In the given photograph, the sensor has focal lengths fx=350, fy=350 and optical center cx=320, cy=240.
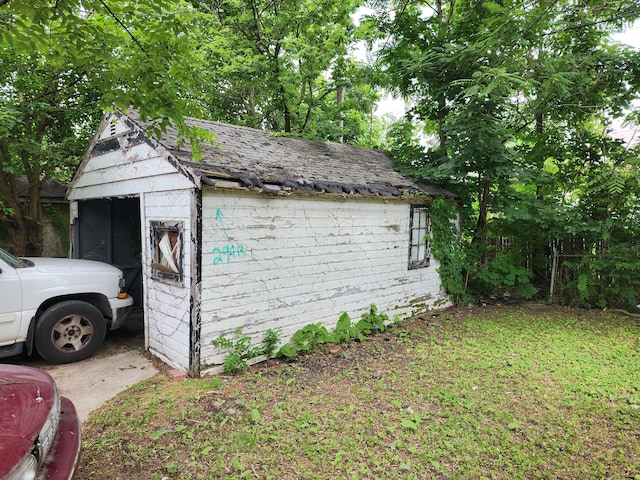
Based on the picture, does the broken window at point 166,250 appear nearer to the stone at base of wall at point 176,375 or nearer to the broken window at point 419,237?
the stone at base of wall at point 176,375

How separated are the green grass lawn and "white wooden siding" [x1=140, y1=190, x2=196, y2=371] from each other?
58cm

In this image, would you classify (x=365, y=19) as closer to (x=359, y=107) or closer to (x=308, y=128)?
(x=359, y=107)

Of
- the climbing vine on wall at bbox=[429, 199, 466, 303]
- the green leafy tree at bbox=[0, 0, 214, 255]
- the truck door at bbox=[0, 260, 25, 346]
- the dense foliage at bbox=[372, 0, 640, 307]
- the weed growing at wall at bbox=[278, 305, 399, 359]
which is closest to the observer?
the green leafy tree at bbox=[0, 0, 214, 255]

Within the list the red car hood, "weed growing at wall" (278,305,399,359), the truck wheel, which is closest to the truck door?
the truck wheel

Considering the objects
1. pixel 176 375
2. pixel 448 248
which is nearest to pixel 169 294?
pixel 176 375

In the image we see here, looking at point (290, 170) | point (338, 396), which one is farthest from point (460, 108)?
point (338, 396)

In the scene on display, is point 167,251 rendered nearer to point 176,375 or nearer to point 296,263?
point 176,375

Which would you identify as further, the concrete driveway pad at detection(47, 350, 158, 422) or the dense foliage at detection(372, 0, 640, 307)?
the dense foliage at detection(372, 0, 640, 307)

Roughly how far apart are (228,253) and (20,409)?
111 inches

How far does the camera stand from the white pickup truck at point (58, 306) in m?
4.59

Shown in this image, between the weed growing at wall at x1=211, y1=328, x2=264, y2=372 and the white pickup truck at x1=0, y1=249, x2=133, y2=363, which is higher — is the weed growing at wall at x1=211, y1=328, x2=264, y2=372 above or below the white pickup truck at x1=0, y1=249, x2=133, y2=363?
below

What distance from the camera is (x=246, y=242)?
5.02m

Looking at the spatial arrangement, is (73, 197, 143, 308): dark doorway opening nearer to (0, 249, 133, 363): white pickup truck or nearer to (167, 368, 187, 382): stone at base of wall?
(0, 249, 133, 363): white pickup truck

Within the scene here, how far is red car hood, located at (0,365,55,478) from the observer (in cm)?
189
